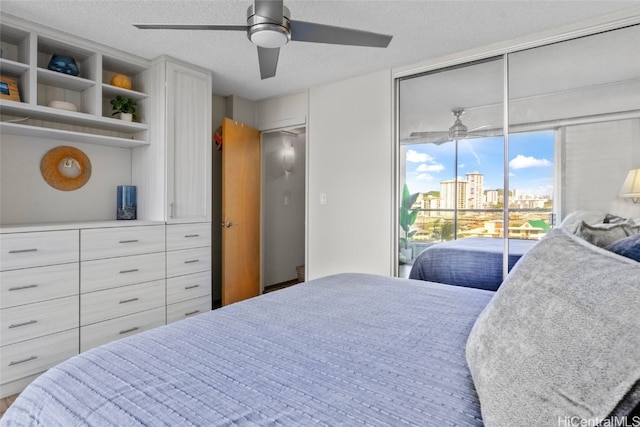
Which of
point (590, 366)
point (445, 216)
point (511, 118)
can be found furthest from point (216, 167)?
point (590, 366)

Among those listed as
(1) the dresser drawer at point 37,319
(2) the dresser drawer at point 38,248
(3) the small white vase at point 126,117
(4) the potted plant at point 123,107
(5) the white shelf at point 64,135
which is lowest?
(1) the dresser drawer at point 37,319

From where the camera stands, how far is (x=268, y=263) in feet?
15.7

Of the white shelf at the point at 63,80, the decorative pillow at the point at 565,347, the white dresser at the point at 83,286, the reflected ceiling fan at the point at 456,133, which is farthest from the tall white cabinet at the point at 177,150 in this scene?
the decorative pillow at the point at 565,347

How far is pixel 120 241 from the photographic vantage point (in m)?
2.69

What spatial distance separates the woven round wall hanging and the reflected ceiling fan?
2.90m

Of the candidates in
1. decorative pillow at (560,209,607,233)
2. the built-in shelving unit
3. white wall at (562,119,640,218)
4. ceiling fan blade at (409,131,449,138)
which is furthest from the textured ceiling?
decorative pillow at (560,209,607,233)

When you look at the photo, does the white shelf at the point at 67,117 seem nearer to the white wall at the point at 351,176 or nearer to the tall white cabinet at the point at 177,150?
the tall white cabinet at the point at 177,150

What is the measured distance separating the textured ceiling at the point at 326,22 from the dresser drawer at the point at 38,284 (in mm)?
1676

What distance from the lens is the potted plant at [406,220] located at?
3.27 metres

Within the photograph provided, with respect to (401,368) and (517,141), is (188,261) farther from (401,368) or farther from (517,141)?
(517,141)

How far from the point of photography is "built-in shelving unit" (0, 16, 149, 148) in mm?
2422

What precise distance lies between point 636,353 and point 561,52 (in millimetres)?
2769

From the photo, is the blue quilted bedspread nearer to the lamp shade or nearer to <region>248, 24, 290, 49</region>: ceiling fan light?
<region>248, 24, 290, 49</region>: ceiling fan light

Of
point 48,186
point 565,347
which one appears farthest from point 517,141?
point 48,186
